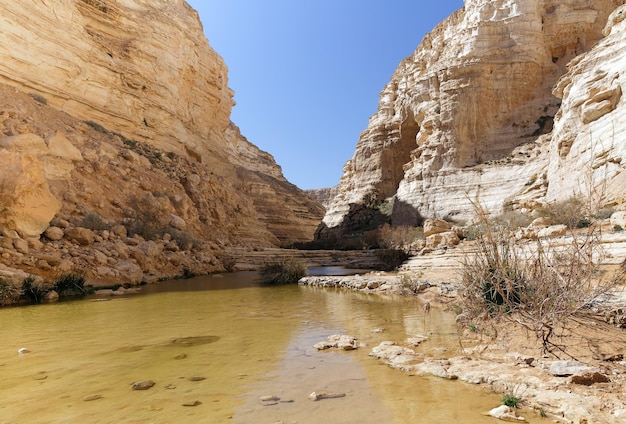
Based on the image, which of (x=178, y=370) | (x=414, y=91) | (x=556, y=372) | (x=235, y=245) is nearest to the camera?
(x=556, y=372)

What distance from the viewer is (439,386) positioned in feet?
8.98

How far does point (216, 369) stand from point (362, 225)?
29463 millimetres

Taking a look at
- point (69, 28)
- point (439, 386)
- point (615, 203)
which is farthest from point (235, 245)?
point (439, 386)

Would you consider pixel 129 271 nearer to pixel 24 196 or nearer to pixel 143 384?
pixel 24 196

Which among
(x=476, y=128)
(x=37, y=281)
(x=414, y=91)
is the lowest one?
(x=37, y=281)

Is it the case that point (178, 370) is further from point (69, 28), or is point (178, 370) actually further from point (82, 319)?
point (69, 28)

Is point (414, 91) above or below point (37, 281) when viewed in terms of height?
above

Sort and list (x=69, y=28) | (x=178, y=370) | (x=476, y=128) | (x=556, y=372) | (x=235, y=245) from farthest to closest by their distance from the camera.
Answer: (x=476, y=128) < (x=235, y=245) < (x=69, y=28) < (x=178, y=370) < (x=556, y=372)

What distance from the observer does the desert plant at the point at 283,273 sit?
11.4 meters

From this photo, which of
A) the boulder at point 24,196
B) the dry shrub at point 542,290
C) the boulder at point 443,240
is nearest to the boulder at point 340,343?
the dry shrub at point 542,290

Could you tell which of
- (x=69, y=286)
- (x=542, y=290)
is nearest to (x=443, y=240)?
(x=542, y=290)

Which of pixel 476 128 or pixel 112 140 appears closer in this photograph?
pixel 112 140

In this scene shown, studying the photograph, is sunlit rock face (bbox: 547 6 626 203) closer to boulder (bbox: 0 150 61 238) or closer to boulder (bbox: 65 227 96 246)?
boulder (bbox: 65 227 96 246)

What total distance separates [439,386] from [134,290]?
828 centimetres
